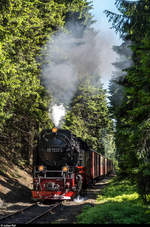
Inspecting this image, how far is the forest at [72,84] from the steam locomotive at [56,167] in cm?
234

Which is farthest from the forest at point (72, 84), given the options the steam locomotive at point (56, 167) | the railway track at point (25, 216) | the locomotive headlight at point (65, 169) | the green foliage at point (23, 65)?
the railway track at point (25, 216)

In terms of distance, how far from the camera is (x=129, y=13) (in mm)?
12516

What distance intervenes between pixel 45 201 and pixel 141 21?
32.3 ft

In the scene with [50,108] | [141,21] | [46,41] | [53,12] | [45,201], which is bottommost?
[45,201]

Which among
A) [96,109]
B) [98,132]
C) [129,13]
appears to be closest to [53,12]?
[129,13]

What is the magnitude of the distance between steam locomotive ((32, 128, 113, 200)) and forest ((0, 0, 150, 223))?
7.68 ft

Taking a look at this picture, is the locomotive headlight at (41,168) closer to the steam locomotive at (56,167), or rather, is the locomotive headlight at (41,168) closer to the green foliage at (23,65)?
the steam locomotive at (56,167)

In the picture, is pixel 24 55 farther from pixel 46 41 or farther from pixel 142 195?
pixel 142 195

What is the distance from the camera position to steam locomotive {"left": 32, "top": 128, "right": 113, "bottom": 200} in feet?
44.9

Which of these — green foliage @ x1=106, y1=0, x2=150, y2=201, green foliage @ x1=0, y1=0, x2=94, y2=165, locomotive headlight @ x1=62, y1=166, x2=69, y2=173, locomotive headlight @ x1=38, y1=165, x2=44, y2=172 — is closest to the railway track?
locomotive headlight @ x1=38, y1=165, x2=44, y2=172

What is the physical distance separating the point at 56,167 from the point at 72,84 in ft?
38.5

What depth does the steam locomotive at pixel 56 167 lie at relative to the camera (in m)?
13.7

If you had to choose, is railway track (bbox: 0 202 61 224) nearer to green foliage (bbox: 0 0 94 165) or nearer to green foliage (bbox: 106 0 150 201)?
green foliage (bbox: 106 0 150 201)

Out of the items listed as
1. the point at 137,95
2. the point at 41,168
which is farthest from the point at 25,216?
the point at 137,95
